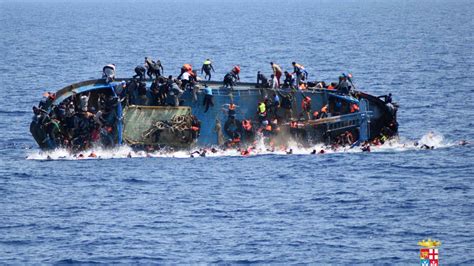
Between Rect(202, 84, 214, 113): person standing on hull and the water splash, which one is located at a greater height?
Rect(202, 84, 214, 113): person standing on hull

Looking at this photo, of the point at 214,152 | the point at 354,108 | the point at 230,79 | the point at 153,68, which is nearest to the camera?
the point at 214,152

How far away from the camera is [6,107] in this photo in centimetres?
13362

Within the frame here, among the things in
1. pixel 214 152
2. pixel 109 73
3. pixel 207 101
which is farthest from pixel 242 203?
pixel 109 73

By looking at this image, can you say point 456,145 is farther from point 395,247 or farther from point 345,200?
point 395,247

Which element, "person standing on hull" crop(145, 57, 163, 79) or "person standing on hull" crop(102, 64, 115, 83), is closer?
"person standing on hull" crop(102, 64, 115, 83)

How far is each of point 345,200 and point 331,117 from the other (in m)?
16.4

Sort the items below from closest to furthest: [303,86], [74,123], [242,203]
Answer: [242,203] → [74,123] → [303,86]

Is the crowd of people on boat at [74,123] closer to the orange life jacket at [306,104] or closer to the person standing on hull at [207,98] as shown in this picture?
the person standing on hull at [207,98]

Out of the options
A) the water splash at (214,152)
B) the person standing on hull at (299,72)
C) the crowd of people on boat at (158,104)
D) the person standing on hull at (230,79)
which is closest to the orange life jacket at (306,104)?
the crowd of people on boat at (158,104)

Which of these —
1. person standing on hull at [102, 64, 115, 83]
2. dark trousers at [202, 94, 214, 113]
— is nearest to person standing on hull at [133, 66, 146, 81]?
person standing on hull at [102, 64, 115, 83]

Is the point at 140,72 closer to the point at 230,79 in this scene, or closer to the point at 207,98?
the point at 207,98

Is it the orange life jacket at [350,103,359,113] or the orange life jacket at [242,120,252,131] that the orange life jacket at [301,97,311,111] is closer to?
the orange life jacket at [350,103,359,113]
